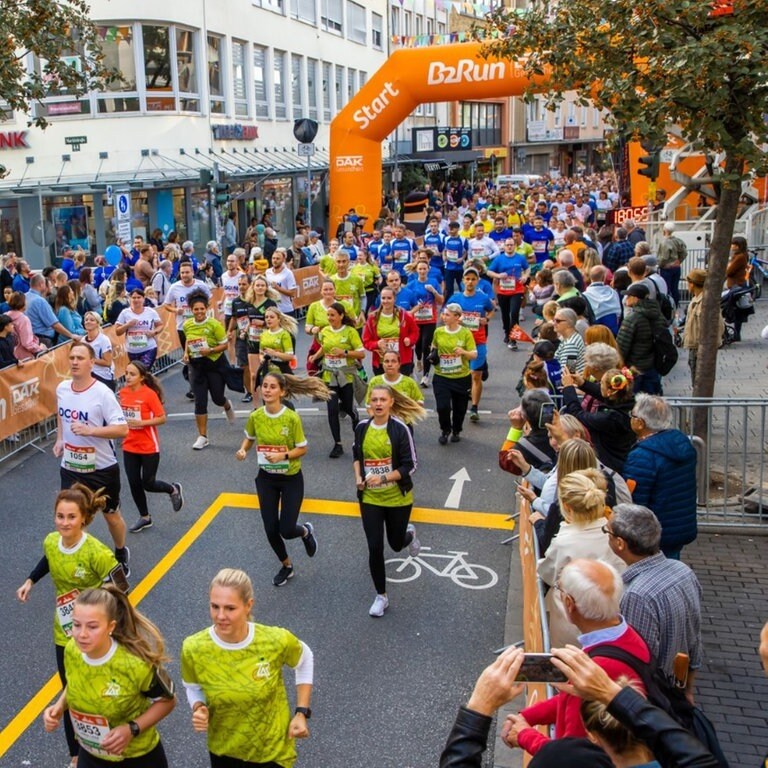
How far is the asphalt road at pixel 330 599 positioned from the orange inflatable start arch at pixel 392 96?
11889mm

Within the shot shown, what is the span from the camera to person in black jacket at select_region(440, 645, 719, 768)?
273 cm

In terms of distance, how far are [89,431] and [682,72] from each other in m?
5.22

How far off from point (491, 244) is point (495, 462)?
27.5ft

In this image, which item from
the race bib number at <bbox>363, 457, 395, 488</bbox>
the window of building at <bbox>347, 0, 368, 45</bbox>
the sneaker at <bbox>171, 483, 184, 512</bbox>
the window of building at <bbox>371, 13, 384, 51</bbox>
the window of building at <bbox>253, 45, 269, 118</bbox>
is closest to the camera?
the race bib number at <bbox>363, 457, 395, 488</bbox>

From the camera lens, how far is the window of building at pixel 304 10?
35812 mm

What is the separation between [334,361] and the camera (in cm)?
1071

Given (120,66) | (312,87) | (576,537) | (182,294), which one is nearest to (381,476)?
(576,537)

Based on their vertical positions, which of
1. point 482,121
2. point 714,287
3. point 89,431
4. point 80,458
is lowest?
point 80,458

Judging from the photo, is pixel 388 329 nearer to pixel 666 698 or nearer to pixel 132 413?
pixel 132 413

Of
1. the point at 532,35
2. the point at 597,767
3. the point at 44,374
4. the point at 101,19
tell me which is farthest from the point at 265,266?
the point at 101,19

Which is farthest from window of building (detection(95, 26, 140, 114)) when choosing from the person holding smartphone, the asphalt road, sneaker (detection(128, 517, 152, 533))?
the person holding smartphone

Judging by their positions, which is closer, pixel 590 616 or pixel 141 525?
pixel 590 616

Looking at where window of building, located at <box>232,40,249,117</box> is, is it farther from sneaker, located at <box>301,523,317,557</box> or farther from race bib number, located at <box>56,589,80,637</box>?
race bib number, located at <box>56,589,80,637</box>

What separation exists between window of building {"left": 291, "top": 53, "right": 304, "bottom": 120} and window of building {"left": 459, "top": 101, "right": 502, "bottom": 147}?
982 inches
